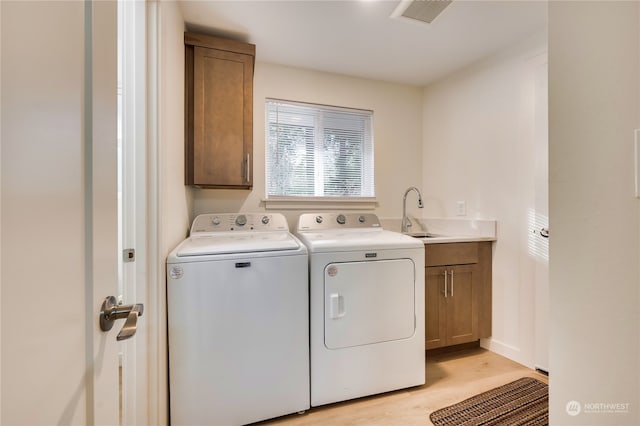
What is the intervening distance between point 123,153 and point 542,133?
2.49 metres

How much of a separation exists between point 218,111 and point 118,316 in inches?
64.6

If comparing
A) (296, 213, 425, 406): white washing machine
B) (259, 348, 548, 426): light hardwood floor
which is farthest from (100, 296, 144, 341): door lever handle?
(259, 348, 548, 426): light hardwood floor

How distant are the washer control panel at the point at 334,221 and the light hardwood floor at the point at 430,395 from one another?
1177 millimetres

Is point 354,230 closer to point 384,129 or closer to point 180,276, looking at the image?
point 384,129

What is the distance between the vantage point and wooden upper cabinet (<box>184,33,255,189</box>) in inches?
72.3

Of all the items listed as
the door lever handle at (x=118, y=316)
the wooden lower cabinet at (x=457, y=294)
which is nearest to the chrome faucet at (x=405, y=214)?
the wooden lower cabinet at (x=457, y=294)

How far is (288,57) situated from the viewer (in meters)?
2.30

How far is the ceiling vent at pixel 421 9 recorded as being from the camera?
1.64 meters

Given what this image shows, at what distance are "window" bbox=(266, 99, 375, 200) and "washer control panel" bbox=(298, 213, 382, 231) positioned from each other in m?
0.28
